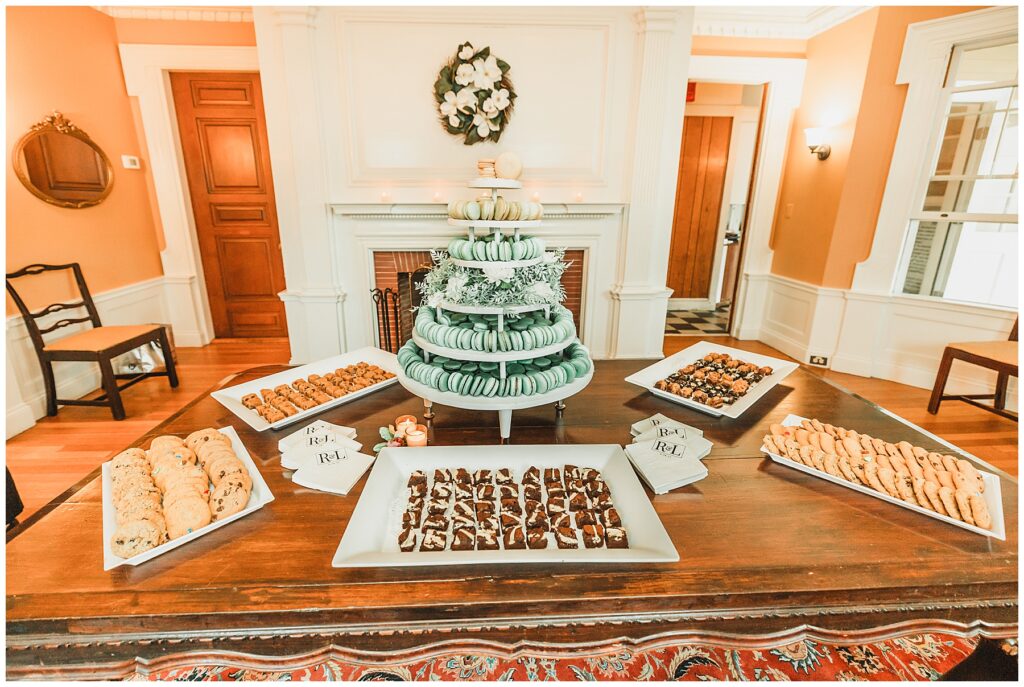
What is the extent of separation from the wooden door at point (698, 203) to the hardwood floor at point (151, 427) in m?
2.23

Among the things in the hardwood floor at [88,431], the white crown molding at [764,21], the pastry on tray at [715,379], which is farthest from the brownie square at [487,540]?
the white crown molding at [764,21]

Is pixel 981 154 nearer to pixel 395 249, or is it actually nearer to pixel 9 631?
pixel 395 249

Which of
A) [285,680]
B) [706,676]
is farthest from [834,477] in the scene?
[285,680]

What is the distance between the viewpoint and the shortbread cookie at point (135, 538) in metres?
0.89

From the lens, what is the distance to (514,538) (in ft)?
3.21

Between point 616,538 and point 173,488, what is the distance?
1.01m

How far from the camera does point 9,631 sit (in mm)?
808

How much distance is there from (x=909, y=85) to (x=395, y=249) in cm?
375

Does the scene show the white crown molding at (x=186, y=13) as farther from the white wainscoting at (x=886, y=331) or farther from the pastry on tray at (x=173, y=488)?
the white wainscoting at (x=886, y=331)

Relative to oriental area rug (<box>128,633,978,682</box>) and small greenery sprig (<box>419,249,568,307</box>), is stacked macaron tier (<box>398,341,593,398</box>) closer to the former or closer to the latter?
small greenery sprig (<box>419,249,568,307</box>)

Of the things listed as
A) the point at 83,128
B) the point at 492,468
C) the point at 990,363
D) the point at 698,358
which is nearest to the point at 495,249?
the point at 492,468

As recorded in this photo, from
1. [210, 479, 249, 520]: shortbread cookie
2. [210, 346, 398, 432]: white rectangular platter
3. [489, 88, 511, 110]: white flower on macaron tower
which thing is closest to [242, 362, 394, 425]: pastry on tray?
[210, 346, 398, 432]: white rectangular platter

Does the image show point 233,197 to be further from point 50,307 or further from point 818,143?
point 818,143

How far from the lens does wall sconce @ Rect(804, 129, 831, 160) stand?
3617 millimetres
